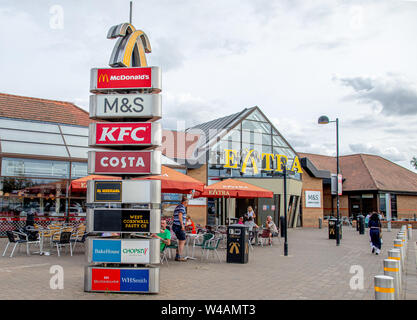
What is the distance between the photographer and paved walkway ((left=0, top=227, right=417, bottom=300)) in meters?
7.23

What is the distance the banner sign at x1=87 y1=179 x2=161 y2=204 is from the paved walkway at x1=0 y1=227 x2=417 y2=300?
1.70m

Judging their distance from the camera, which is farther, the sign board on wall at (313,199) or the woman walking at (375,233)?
the sign board on wall at (313,199)

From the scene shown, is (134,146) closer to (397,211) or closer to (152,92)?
(152,92)

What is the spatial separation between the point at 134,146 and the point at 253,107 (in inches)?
909

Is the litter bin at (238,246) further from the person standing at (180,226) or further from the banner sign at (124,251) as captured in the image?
the banner sign at (124,251)

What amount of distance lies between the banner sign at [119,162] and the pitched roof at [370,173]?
37360 millimetres

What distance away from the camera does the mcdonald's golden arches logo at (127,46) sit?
799 centimetres

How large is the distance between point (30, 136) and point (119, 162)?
1320 cm

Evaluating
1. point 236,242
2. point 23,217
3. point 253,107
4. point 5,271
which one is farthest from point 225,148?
point 5,271

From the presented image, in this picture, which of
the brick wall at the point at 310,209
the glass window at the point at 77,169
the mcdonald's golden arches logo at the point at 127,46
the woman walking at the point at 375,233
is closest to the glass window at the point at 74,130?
the glass window at the point at 77,169

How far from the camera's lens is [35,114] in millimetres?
21500

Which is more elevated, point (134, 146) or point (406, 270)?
point (134, 146)

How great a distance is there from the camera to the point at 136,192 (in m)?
7.55

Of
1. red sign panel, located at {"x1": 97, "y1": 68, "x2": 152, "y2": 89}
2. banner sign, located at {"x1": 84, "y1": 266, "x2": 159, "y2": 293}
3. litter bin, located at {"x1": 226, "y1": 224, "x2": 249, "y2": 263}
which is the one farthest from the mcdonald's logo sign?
litter bin, located at {"x1": 226, "y1": 224, "x2": 249, "y2": 263}
